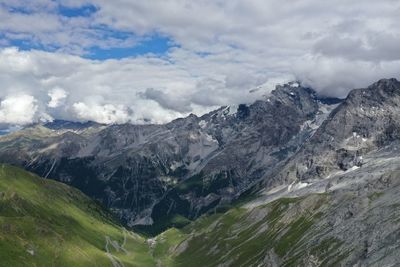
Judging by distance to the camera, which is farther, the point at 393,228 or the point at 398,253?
the point at 393,228

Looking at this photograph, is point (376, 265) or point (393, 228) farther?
point (393, 228)

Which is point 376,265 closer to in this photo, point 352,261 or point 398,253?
point 398,253

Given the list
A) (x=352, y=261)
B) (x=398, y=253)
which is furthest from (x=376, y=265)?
(x=352, y=261)

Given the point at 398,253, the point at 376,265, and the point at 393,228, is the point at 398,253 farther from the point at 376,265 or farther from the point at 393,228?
the point at 393,228

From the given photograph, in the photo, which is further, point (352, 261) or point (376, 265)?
point (352, 261)
